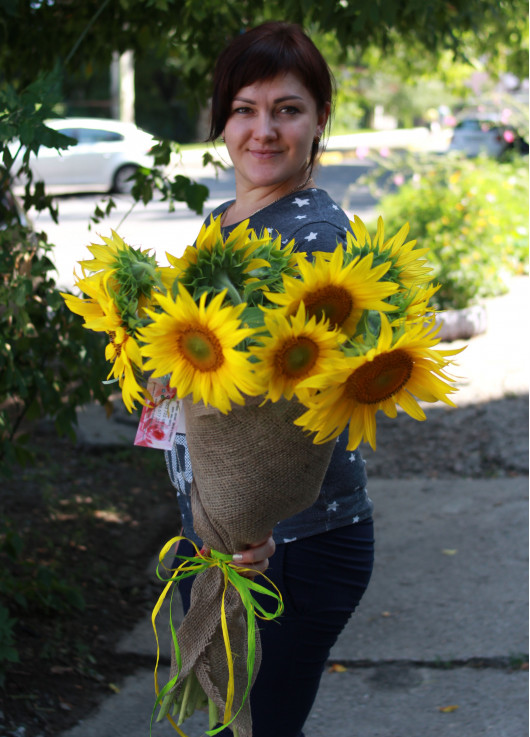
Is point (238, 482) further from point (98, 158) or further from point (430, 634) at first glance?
point (98, 158)

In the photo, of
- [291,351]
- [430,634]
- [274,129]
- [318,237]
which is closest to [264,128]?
[274,129]

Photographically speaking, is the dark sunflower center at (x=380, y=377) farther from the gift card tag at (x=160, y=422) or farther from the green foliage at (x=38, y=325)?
→ the green foliage at (x=38, y=325)

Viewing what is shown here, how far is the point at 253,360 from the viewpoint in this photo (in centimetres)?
134

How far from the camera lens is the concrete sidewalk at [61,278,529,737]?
10.0 feet

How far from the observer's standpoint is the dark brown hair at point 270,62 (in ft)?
6.05

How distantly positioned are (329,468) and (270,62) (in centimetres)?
86

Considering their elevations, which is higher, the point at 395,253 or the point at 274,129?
the point at 274,129

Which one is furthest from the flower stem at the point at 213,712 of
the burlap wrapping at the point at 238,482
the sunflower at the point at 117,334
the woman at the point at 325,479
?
the sunflower at the point at 117,334

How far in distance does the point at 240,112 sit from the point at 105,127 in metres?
18.2

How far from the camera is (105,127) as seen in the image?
62.7 feet

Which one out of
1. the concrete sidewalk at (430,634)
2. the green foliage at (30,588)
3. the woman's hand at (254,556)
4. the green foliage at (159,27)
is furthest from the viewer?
the green foliage at (159,27)

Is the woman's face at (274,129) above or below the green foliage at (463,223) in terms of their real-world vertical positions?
above

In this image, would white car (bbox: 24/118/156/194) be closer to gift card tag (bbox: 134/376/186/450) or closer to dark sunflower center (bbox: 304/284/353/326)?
gift card tag (bbox: 134/376/186/450)

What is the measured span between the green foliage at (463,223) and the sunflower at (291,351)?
618cm
